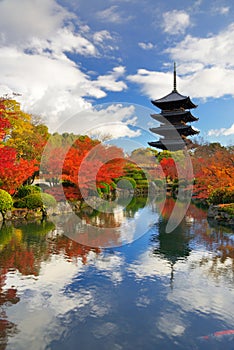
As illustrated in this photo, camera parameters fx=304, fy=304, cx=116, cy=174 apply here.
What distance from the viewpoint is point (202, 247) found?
30.9 ft

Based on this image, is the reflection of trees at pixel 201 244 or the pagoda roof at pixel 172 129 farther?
the pagoda roof at pixel 172 129

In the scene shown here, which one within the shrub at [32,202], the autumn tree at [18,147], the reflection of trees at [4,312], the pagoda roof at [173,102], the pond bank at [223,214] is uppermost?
the pagoda roof at [173,102]

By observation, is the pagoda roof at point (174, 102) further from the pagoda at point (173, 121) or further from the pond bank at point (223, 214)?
the pond bank at point (223, 214)

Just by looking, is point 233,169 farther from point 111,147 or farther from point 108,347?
point 108,347

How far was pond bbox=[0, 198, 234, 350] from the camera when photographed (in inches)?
172

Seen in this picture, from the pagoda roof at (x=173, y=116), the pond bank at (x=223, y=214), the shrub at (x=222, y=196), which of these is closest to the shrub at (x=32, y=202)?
the pond bank at (x=223, y=214)

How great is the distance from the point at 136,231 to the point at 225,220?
4201 mm

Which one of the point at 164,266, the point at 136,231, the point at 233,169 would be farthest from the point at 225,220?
the point at 164,266

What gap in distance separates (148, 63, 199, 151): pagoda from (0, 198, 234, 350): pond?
81.0ft

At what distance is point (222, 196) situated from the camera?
15047mm

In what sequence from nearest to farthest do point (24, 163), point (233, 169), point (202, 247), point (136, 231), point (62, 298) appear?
point (62, 298) → point (202, 247) → point (136, 231) → point (233, 169) → point (24, 163)

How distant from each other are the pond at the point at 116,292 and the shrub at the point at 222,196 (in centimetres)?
386

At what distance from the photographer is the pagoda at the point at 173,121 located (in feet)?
113

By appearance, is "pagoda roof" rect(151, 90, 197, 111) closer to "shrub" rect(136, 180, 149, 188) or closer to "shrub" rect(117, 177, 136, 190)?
"shrub" rect(136, 180, 149, 188)
